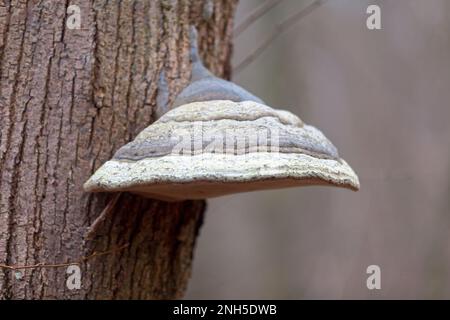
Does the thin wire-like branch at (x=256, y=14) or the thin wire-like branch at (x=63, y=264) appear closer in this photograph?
the thin wire-like branch at (x=63, y=264)

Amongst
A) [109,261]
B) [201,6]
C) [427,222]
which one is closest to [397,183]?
[427,222]

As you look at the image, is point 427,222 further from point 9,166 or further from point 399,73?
point 9,166

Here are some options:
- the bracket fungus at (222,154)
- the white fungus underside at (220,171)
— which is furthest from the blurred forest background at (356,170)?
the white fungus underside at (220,171)

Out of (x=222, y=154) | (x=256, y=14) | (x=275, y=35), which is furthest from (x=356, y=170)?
(x=222, y=154)

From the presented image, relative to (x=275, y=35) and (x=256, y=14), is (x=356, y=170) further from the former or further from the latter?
(x=256, y=14)

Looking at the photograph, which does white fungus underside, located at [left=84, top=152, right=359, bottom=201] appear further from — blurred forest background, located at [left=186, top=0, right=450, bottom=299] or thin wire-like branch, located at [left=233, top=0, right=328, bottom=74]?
blurred forest background, located at [left=186, top=0, right=450, bottom=299]

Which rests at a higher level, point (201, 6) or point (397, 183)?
point (201, 6)

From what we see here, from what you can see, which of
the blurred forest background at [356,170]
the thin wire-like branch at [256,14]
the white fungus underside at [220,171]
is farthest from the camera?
the blurred forest background at [356,170]

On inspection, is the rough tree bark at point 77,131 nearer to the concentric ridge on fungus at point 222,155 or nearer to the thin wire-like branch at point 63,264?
the thin wire-like branch at point 63,264
